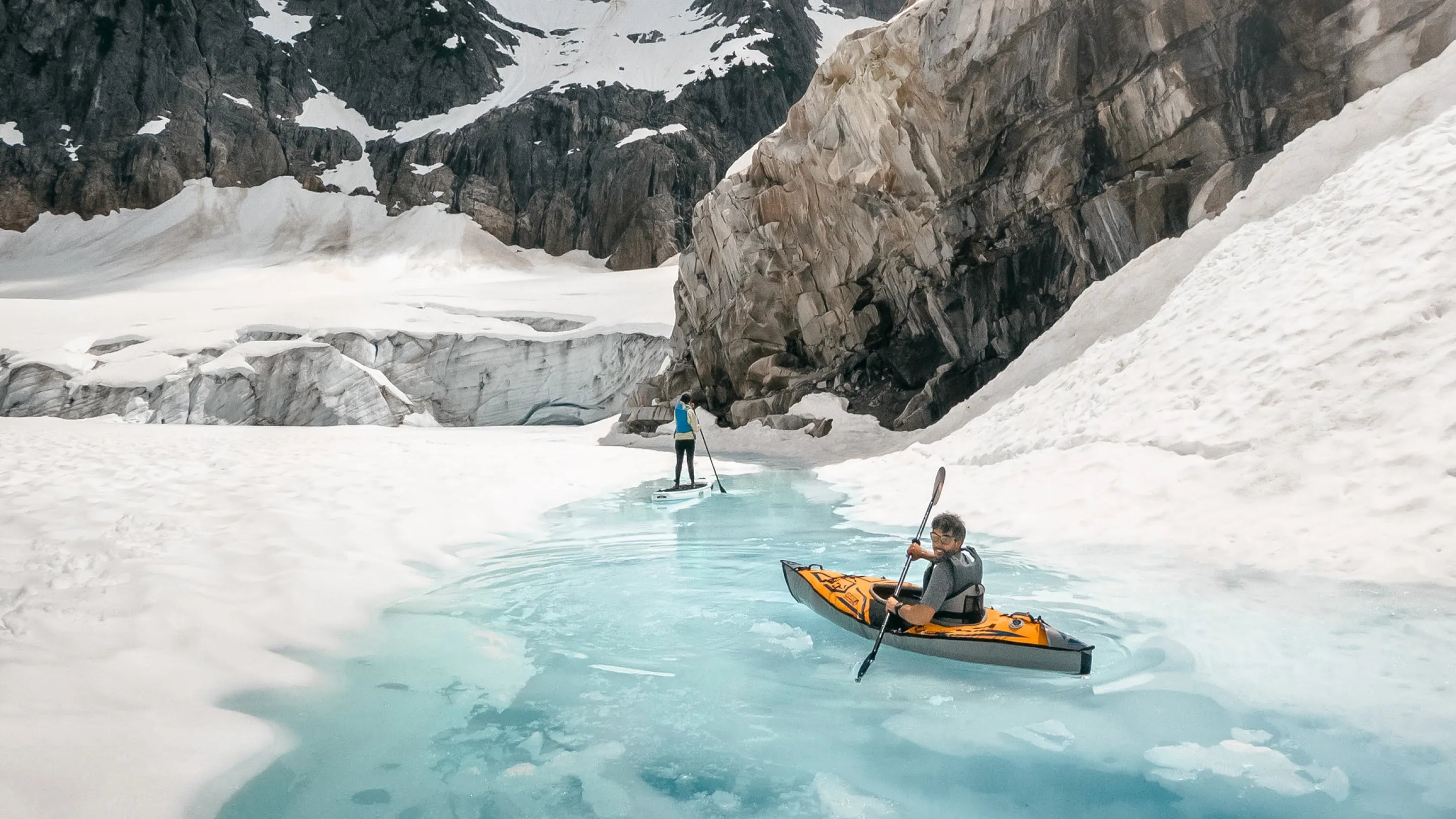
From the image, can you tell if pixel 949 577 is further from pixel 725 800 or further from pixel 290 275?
pixel 290 275

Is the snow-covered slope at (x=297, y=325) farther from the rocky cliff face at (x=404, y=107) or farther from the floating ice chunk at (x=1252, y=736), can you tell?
the floating ice chunk at (x=1252, y=736)

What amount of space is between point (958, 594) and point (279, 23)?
8128 cm

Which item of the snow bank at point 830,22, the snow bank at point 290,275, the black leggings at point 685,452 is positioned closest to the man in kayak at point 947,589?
the black leggings at point 685,452

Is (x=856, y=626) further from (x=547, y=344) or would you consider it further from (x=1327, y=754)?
(x=547, y=344)

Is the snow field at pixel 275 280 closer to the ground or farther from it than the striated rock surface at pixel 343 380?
farther from it

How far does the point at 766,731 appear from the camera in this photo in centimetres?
374

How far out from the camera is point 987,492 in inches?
368

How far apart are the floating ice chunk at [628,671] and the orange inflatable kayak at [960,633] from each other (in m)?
1.31

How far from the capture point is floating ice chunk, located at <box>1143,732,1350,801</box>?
3.04m

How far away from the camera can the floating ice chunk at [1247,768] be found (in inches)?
120

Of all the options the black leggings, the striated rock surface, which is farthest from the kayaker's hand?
the striated rock surface

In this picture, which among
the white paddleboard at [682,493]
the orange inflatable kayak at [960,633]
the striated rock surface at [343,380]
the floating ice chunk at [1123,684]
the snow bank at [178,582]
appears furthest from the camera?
the striated rock surface at [343,380]

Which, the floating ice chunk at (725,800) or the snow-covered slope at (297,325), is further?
the snow-covered slope at (297,325)

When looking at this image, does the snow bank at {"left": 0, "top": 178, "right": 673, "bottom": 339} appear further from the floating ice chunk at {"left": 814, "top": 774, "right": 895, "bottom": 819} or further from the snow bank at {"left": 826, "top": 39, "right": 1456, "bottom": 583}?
the floating ice chunk at {"left": 814, "top": 774, "right": 895, "bottom": 819}
